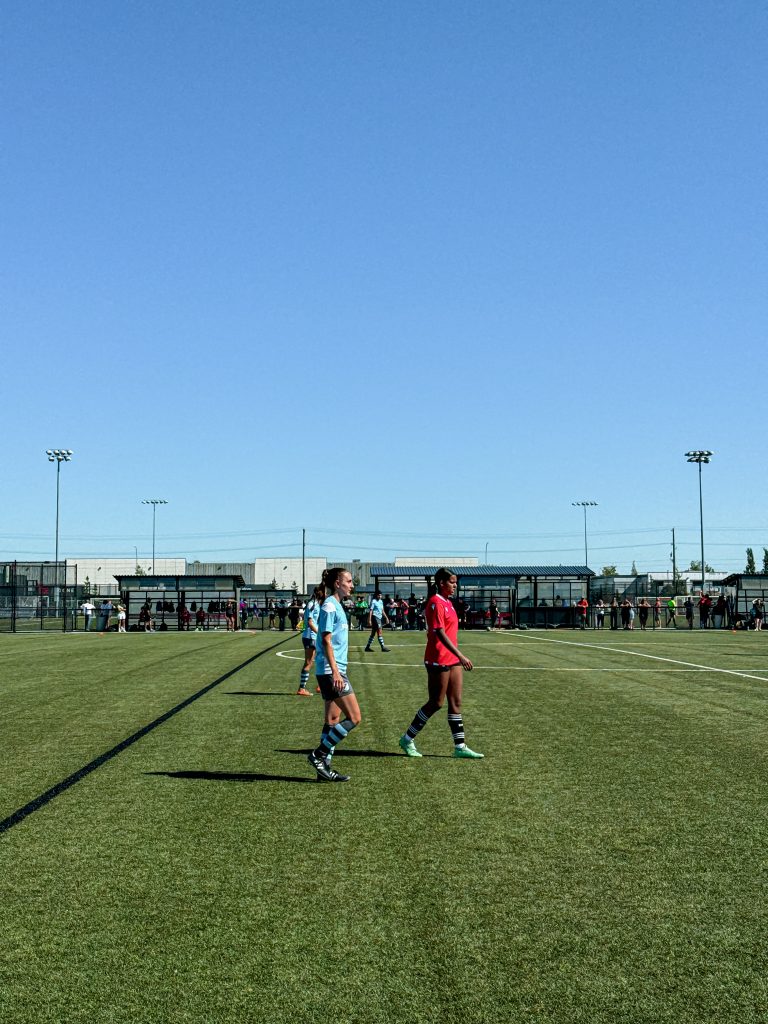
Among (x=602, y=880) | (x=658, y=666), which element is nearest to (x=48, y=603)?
(x=658, y=666)

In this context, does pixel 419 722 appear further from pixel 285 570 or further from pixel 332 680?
pixel 285 570

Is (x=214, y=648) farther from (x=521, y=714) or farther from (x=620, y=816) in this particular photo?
(x=620, y=816)

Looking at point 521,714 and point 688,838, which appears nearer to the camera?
point 688,838

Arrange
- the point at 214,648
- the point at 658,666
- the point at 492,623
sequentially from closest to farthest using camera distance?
the point at 658,666
the point at 214,648
the point at 492,623

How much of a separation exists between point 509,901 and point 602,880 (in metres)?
0.72

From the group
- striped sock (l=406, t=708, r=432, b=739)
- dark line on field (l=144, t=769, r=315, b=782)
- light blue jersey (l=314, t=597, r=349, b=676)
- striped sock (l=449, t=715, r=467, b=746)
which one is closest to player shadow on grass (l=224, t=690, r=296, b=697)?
striped sock (l=406, t=708, r=432, b=739)

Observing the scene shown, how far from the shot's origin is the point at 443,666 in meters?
10.3

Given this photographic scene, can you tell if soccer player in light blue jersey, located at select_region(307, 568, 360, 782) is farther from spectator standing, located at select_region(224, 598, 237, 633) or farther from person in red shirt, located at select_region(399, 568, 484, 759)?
spectator standing, located at select_region(224, 598, 237, 633)

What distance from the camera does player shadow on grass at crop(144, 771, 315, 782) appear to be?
9.17 meters

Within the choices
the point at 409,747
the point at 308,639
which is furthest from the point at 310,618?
the point at 409,747

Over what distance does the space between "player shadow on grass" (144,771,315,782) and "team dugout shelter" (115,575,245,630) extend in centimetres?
4396

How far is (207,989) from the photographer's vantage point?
4.42 metres

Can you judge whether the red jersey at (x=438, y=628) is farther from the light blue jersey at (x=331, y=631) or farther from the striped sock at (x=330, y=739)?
the striped sock at (x=330, y=739)

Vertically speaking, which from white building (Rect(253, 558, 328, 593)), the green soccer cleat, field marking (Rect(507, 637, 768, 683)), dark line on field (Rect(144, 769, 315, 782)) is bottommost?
dark line on field (Rect(144, 769, 315, 782))
